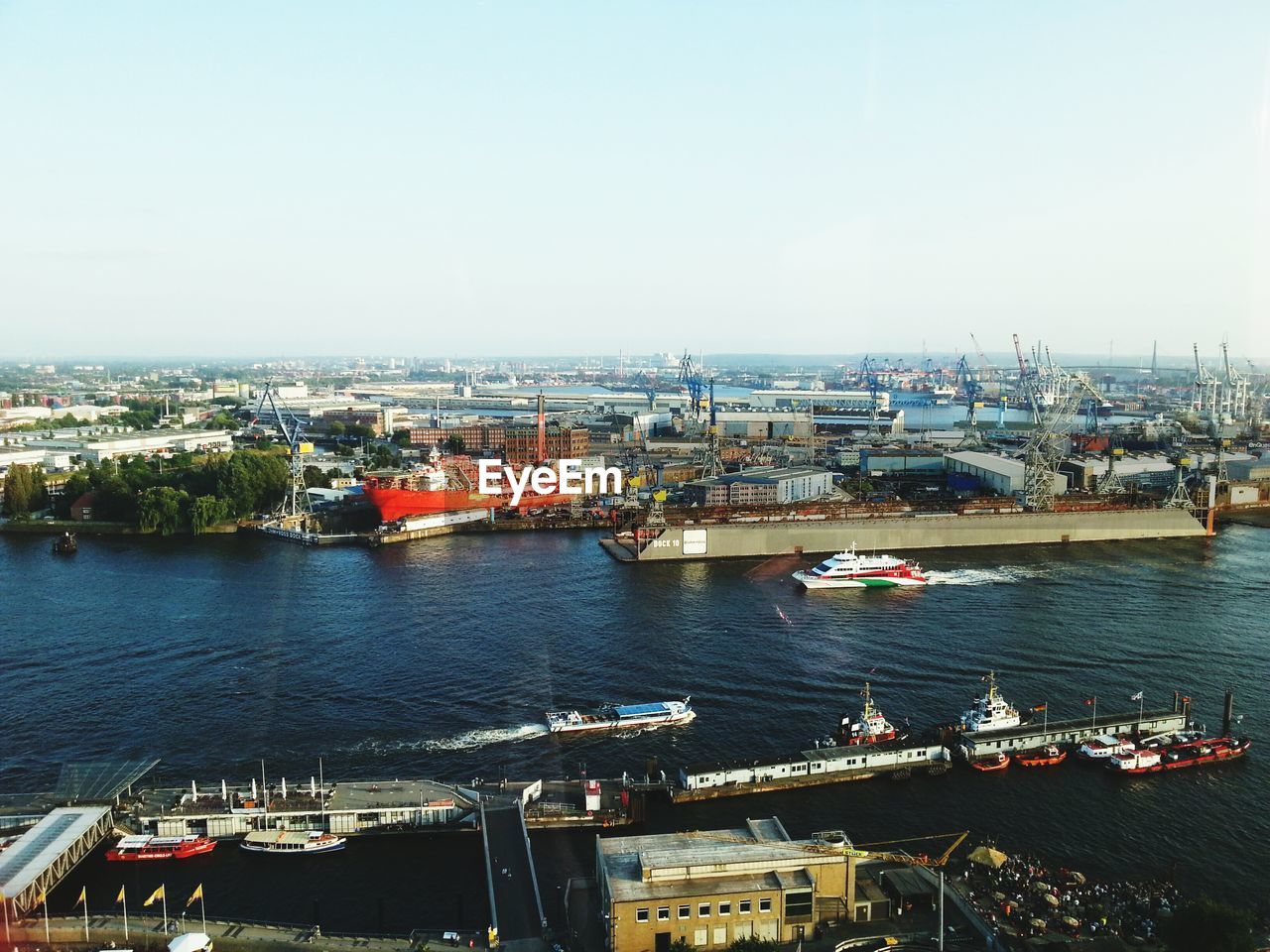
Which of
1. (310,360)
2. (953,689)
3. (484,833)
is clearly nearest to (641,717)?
(484,833)

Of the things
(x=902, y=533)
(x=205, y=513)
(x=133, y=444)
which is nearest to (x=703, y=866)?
(x=902, y=533)

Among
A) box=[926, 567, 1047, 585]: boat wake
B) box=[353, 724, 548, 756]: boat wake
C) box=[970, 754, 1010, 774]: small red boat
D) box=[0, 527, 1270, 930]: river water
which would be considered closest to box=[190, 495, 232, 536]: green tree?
box=[0, 527, 1270, 930]: river water

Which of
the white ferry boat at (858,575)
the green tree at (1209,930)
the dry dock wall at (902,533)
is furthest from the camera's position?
the dry dock wall at (902,533)

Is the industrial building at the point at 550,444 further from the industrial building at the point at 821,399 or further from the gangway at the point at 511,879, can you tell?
the industrial building at the point at 821,399

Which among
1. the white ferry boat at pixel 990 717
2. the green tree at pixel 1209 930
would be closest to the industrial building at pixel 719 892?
the green tree at pixel 1209 930

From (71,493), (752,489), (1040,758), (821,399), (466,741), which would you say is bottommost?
(1040,758)

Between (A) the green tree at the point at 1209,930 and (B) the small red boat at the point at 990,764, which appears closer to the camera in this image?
(A) the green tree at the point at 1209,930

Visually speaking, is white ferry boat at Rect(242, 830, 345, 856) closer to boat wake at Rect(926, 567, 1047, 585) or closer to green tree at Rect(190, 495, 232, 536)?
boat wake at Rect(926, 567, 1047, 585)

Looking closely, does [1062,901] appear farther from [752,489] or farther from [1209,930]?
[752,489]
